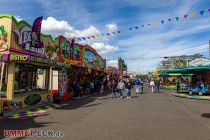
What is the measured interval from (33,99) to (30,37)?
3.99m

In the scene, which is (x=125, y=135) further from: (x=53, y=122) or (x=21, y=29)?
(x=21, y=29)

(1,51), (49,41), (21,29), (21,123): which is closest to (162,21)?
(49,41)

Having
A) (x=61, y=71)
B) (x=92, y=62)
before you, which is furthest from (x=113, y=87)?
(x=92, y=62)

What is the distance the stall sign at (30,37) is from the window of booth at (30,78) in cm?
120

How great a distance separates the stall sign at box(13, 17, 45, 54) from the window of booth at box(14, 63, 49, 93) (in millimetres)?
1199

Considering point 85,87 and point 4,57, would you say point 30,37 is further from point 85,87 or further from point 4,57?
point 85,87

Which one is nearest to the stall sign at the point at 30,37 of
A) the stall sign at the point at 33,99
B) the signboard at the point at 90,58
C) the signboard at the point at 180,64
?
the stall sign at the point at 33,99

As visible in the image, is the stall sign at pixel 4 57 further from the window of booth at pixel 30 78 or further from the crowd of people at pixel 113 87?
the crowd of people at pixel 113 87

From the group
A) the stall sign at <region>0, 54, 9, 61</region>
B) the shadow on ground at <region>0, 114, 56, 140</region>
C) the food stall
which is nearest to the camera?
the shadow on ground at <region>0, 114, 56, 140</region>

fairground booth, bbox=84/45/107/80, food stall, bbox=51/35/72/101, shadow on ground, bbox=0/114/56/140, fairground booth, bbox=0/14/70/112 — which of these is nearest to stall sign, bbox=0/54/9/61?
fairground booth, bbox=0/14/70/112

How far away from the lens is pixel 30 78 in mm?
15328

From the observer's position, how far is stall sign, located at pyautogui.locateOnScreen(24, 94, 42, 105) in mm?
13680

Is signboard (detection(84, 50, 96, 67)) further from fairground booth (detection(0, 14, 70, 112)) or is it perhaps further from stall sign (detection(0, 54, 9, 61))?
stall sign (detection(0, 54, 9, 61))

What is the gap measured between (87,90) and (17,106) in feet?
40.6
